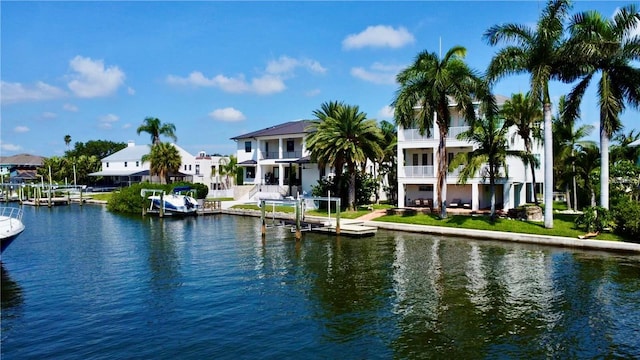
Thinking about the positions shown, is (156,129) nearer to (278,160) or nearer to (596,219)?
(278,160)

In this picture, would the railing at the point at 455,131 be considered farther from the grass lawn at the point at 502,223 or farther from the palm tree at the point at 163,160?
the palm tree at the point at 163,160

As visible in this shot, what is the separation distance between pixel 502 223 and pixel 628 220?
7823 millimetres

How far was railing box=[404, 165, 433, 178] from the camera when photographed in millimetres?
43438

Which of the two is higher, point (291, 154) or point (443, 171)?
point (291, 154)

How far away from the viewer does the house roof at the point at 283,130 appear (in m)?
59.0

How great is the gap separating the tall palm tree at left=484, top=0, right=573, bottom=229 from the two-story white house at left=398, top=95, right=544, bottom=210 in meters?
8.78

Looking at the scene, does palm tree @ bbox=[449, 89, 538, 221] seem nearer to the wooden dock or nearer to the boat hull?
the boat hull

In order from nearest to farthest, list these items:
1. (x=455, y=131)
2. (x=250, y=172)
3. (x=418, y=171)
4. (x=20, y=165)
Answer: (x=455, y=131) < (x=418, y=171) < (x=250, y=172) < (x=20, y=165)

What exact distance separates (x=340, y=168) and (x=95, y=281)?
1057 inches

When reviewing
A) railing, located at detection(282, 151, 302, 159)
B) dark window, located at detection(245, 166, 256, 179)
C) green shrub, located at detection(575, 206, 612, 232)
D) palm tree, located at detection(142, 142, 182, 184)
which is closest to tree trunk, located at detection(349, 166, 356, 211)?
railing, located at detection(282, 151, 302, 159)

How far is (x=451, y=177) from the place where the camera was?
42344 mm

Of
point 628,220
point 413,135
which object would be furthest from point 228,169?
point 628,220

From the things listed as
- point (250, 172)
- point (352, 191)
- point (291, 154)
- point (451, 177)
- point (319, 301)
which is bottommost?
point (319, 301)

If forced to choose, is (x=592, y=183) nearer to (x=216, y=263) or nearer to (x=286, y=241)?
(x=286, y=241)
